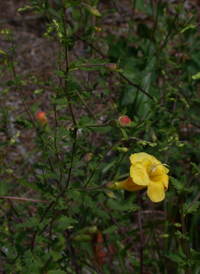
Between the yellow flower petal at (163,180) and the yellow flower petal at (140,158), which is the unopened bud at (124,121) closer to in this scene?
the yellow flower petal at (140,158)

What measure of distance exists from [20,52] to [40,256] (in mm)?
3855

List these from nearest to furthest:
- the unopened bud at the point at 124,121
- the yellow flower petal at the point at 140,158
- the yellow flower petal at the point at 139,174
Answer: the unopened bud at the point at 124,121 → the yellow flower petal at the point at 139,174 → the yellow flower petal at the point at 140,158

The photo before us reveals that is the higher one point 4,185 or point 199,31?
point 199,31

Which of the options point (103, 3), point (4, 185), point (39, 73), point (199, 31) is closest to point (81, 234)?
point (4, 185)

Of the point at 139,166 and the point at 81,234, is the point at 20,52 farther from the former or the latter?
the point at 81,234

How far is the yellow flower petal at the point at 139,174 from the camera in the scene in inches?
63.8

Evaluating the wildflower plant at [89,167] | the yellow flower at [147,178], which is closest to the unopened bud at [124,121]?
the wildflower plant at [89,167]

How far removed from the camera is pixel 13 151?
146 inches

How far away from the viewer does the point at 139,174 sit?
66.0 inches

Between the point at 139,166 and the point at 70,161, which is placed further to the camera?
the point at 139,166

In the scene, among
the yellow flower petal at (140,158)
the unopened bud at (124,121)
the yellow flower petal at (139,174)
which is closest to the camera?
the unopened bud at (124,121)

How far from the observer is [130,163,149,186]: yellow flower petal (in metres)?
1.62

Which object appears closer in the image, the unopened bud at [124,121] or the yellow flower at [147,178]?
the unopened bud at [124,121]

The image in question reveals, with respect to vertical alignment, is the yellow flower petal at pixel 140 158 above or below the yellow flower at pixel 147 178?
above
